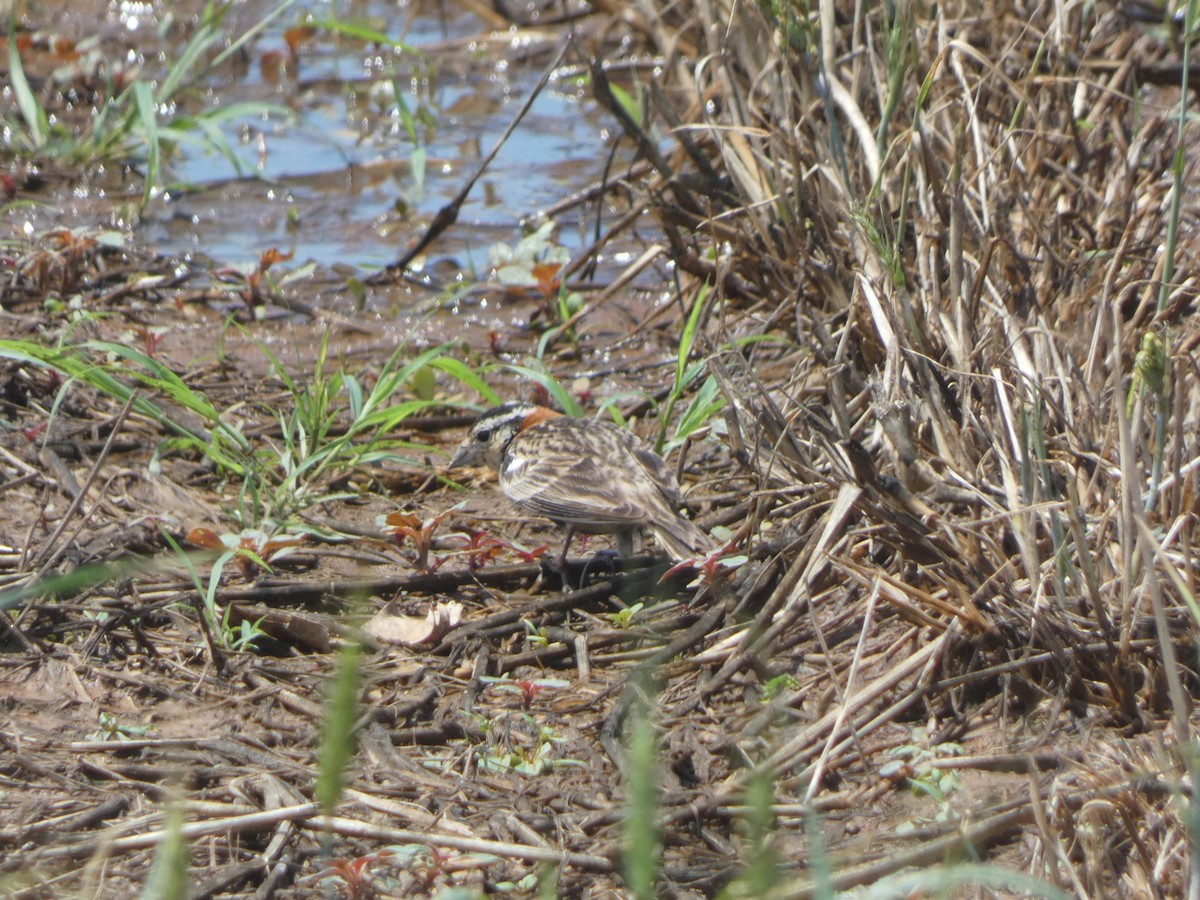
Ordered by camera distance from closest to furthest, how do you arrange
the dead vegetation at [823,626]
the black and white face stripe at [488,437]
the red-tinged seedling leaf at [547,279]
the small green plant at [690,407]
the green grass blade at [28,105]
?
the dead vegetation at [823,626], the small green plant at [690,407], the black and white face stripe at [488,437], the red-tinged seedling leaf at [547,279], the green grass blade at [28,105]

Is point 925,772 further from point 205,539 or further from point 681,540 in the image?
point 205,539

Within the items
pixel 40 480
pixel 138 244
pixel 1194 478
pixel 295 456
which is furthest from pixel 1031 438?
pixel 138 244

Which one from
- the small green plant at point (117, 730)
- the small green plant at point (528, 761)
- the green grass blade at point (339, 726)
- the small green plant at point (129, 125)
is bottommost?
the small green plant at point (528, 761)

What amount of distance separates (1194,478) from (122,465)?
167 inches

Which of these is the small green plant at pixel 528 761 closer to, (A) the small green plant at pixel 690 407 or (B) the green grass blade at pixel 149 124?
(A) the small green plant at pixel 690 407

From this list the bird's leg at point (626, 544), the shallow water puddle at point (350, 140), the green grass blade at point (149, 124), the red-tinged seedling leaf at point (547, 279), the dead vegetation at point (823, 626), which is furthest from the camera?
Answer: the shallow water puddle at point (350, 140)

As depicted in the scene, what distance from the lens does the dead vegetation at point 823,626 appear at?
12.3 feet

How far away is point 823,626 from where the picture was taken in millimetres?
4793

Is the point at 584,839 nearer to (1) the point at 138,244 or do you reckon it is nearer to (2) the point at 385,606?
(2) the point at 385,606

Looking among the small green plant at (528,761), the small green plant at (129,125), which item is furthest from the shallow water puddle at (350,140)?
the small green plant at (528,761)

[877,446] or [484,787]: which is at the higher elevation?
[877,446]

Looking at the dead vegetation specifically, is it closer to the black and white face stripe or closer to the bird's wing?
the bird's wing

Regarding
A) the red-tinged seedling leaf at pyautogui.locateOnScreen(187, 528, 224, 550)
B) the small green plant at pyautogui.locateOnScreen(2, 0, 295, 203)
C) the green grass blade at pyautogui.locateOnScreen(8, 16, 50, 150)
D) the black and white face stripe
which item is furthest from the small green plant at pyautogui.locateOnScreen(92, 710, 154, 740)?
the green grass blade at pyautogui.locateOnScreen(8, 16, 50, 150)

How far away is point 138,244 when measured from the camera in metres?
9.16
